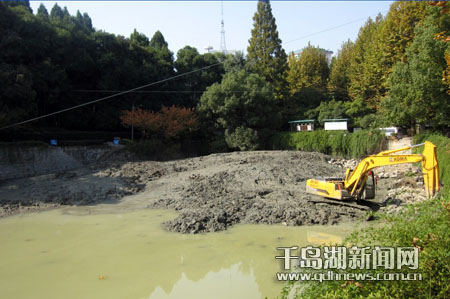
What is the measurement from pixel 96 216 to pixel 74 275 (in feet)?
18.6

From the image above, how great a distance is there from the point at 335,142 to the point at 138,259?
64.2ft

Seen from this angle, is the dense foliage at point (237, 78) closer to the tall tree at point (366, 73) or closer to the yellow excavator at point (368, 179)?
the tall tree at point (366, 73)

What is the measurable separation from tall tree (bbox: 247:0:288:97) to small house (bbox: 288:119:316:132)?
12.4 ft

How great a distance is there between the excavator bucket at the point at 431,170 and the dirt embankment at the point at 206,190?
2108 millimetres

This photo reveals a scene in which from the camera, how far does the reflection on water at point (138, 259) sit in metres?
6.43

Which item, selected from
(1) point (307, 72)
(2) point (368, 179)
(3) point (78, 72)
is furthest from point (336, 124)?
(3) point (78, 72)

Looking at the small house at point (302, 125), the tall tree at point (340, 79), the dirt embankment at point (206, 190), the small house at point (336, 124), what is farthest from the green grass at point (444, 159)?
the tall tree at point (340, 79)

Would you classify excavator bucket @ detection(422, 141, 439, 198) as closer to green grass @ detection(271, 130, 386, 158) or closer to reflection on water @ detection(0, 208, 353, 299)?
reflection on water @ detection(0, 208, 353, 299)

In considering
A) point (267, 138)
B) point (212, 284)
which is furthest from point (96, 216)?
point (267, 138)

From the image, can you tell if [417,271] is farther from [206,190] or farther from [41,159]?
[41,159]

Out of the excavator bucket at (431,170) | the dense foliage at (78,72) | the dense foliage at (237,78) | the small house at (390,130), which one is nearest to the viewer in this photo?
the excavator bucket at (431,170)

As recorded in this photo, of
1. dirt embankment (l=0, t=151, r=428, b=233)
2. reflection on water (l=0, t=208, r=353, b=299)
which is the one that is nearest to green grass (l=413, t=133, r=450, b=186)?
dirt embankment (l=0, t=151, r=428, b=233)

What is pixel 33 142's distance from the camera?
68.7 ft

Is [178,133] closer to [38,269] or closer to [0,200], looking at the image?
[0,200]
